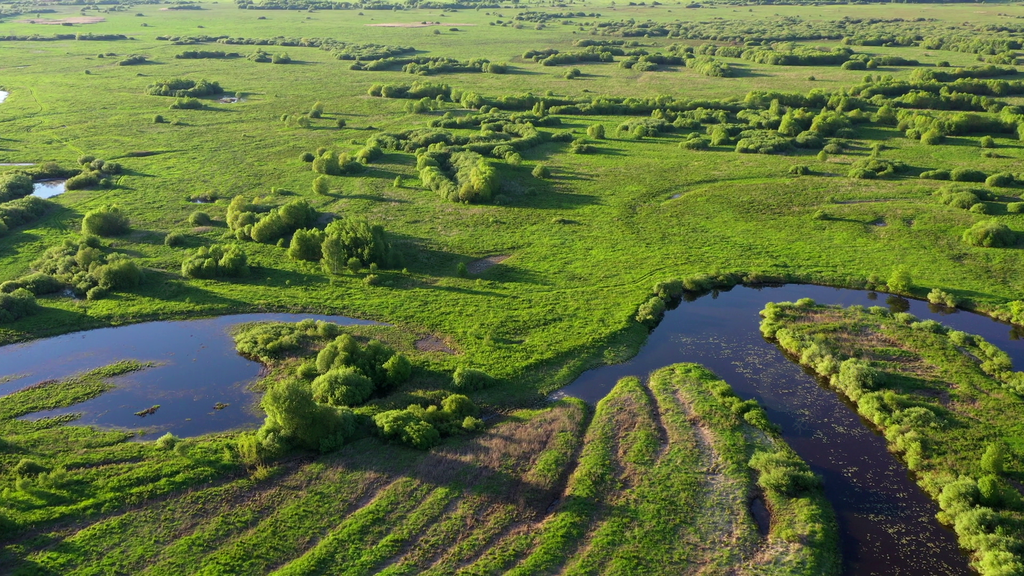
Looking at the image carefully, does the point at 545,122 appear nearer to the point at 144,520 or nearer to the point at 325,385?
the point at 325,385

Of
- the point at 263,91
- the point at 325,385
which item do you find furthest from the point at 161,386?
the point at 263,91

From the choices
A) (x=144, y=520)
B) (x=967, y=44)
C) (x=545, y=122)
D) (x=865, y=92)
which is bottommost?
(x=144, y=520)

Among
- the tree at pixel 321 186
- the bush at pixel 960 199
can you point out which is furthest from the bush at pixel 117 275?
the bush at pixel 960 199

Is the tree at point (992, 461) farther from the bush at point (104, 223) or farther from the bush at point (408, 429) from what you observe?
the bush at point (104, 223)

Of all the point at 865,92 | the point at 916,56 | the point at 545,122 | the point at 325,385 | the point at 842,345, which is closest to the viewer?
the point at 325,385

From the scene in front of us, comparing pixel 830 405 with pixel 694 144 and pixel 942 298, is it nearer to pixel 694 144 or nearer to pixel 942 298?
pixel 942 298

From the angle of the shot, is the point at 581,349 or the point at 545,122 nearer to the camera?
the point at 581,349
